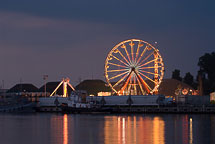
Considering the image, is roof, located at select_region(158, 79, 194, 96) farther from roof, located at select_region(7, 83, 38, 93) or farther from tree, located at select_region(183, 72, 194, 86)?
roof, located at select_region(7, 83, 38, 93)

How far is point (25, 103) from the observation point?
13700 centimetres

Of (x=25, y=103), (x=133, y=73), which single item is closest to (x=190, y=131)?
(x=133, y=73)

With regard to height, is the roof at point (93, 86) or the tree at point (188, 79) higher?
the tree at point (188, 79)

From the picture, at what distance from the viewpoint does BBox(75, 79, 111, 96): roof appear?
15716 centimetres

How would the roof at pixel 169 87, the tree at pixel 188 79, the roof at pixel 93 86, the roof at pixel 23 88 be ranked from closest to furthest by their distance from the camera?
1. the roof at pixel 169 87
2. the roof at pixel 93 86
3. the tree at pixel 188 79
4. the roof at pixel 23 88

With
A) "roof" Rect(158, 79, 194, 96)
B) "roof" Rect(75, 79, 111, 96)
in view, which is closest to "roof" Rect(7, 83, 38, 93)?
"roof" Rect(75, 79, 111, 96)

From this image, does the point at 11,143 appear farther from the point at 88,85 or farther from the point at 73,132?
the point at 88,85

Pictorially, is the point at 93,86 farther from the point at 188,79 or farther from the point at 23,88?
the point at 188,79

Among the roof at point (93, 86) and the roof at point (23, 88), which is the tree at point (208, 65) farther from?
the roof at point (23, 88)

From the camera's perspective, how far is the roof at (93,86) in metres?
157

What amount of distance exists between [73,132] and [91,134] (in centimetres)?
332

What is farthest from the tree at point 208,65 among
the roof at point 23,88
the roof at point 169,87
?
the roof at point 23,88

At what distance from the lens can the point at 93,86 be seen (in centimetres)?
16350

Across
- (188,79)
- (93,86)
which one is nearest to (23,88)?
(93,86)
